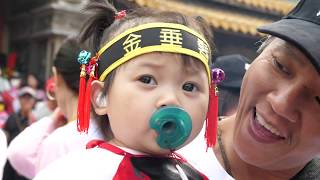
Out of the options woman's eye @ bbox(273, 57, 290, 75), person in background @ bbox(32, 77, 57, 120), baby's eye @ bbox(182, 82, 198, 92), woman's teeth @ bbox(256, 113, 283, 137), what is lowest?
person in background @ bbox(32, 77, 57, 120)

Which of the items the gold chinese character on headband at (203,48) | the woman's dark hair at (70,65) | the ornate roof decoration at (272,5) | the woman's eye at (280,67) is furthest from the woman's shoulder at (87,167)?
the ornate roof decoration at (272,5)

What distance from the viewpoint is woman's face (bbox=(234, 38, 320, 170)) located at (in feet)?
4.63

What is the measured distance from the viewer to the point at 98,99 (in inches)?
55.7

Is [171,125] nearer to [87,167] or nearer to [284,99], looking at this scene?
[87,167]

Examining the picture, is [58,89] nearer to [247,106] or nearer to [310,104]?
[247,106]

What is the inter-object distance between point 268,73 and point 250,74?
0.07 metres

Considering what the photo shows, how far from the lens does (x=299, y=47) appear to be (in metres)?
1.35

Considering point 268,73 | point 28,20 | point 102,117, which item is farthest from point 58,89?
point 28,20

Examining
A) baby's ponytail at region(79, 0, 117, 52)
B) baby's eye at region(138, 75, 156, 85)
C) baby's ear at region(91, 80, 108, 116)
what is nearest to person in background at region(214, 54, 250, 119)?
baby's ponytail at region(79, 0, 117, 52)

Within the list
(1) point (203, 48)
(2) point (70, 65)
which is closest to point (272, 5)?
(2) point (70, 65)

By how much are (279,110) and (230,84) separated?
124cm

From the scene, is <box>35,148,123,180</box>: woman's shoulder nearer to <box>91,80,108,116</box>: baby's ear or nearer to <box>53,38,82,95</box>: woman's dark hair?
<box>91,80,108,116</box>: baby's ear

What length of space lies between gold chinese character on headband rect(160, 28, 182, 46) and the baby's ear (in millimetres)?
211

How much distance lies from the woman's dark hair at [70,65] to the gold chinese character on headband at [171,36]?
1164mm
